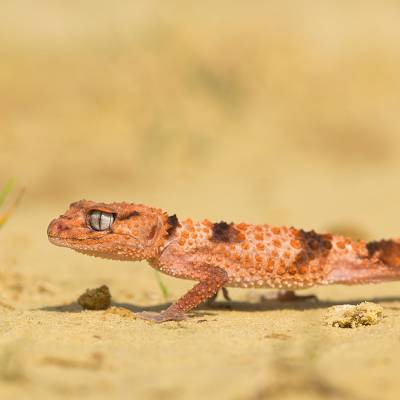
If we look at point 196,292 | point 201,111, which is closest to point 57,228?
point 196,292

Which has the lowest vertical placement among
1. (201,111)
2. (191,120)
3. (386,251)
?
(386,251)

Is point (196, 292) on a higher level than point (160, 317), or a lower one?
higher

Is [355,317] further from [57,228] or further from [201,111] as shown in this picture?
[201,111]

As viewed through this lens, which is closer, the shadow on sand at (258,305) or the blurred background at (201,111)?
the shadow on sand at (258,305)

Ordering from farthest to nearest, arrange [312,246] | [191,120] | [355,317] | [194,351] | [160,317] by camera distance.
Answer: [191,120] < [312,246] < [160,317] < [355,317] < [194,351]

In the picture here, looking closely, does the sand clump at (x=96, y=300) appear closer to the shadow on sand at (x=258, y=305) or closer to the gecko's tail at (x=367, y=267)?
the shadow on sand at (x=258, y=305)

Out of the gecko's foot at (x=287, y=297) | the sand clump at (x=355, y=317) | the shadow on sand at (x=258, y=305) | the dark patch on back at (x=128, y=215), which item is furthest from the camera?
the gecko's foot at (x=287, y=297)

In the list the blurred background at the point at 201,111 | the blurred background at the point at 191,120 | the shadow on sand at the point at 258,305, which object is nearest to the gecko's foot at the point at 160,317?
the shadow on sand at the point at 258,305
